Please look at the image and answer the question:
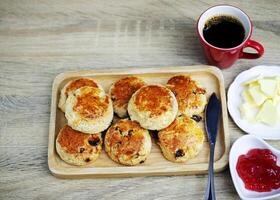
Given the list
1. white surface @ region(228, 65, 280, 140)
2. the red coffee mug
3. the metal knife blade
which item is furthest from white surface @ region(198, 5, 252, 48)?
the metal knife blade

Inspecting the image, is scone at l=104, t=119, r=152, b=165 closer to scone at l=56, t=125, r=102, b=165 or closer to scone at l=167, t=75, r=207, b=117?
scone at l=56, t=125, r=102, b=165

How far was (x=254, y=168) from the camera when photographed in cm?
153

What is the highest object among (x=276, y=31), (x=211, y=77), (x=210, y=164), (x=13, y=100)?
(x=276, y=31)

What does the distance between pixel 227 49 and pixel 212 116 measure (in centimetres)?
28

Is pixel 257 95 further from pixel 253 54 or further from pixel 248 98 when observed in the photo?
pixel 253 54

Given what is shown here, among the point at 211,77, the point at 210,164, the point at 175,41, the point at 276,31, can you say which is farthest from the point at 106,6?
the point at 210,164

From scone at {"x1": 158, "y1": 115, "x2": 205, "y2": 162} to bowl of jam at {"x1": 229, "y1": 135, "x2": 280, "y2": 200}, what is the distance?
14 cm

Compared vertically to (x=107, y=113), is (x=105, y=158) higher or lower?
lower

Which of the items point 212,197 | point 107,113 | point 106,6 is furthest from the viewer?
point 106,6

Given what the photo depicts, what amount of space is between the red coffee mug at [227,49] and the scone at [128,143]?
0.45 m

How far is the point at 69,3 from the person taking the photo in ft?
7.01

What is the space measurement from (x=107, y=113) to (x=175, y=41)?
57cm

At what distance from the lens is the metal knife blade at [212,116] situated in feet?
5.32

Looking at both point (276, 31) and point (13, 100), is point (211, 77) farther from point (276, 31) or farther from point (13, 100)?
point (13, 100)
